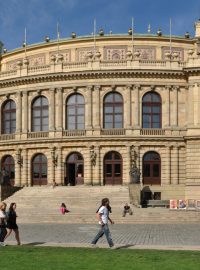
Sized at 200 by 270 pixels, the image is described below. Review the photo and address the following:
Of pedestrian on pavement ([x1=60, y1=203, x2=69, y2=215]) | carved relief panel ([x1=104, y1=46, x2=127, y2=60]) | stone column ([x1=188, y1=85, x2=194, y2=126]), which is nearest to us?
pedestrian on pavement ([x1=60, y1=203, x2=69, y2=215])

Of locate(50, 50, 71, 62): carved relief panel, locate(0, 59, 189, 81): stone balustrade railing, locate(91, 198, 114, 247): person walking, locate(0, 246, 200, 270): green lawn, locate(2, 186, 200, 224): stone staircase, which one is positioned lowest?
locate(2, 186, 200, 224): stone staircase

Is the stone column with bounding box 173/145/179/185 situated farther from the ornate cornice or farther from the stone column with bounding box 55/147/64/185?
the stone column with bounding box 55/147/64/185

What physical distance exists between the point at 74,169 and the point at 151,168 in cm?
804

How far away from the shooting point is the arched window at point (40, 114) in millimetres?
61062

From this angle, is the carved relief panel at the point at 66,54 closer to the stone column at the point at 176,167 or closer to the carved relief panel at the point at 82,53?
the carved relief panel at the point at 82,53

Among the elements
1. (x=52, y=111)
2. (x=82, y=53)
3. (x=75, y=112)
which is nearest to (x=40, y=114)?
(x=52, y=111)

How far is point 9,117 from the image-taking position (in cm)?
6309

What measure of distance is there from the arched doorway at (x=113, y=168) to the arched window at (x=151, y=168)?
8.48 ft

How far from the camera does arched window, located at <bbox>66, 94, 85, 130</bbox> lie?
60.1 metres

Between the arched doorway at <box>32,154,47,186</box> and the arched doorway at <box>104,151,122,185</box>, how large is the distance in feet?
21.8

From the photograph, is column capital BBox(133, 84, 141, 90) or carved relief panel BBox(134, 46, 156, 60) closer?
column capital BBox(133, 84, 141, 90)

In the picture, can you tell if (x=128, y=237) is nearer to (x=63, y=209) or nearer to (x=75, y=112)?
(x=63, y=209)

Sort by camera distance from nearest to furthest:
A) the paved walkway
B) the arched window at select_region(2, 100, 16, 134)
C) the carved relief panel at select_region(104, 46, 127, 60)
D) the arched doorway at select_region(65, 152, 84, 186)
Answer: the paved walkway, the arched doorway at select_region(65, 152, 84, 186), the arched window at select_region(2, 100, 16, 134), the carved relief panel at select_region(104, 46, 127, 60)

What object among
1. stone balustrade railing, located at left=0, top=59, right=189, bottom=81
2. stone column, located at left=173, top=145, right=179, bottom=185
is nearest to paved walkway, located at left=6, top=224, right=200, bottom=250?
stone column, located at left=173, top=145, right=179, bottom=185
